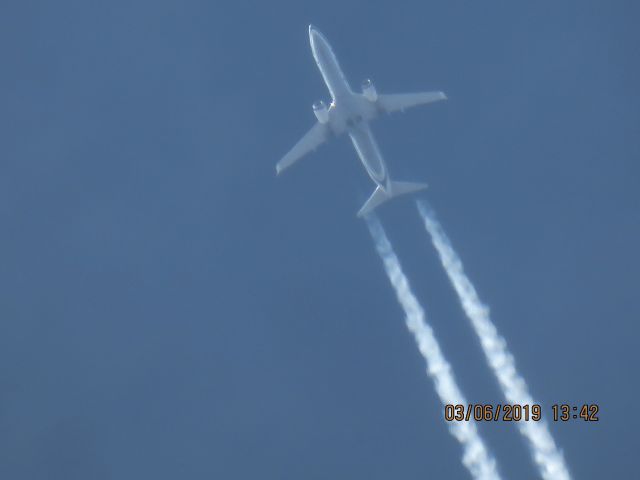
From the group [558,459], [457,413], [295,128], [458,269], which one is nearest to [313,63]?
[295,128]

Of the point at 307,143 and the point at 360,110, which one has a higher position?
the point at 307,143

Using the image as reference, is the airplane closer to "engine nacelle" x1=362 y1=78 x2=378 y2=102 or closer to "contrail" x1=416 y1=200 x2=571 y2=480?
"engine nacelle" x1=362 y1=78 x2=378 y2=102

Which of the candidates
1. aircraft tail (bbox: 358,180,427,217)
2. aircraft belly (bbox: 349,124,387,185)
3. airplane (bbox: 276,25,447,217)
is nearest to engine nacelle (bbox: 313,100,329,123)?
airplane (bbox: 276,25,447,217)

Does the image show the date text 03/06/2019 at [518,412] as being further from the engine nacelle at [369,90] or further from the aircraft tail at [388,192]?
the engine nacelle at [369,90]

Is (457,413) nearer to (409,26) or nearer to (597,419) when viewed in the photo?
(597,419)

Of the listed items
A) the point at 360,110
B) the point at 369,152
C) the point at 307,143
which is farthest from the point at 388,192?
the point at 307,143

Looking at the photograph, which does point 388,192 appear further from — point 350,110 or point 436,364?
point 436,364

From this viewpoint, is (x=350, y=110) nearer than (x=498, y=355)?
Yes
